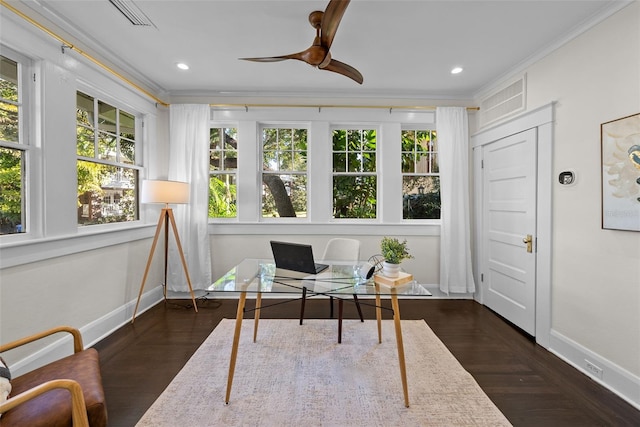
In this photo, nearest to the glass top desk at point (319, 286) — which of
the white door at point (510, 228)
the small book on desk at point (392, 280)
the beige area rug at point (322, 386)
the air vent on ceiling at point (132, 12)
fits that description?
the small book on desk at point (392, 280)

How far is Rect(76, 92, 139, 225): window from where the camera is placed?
2.57 m

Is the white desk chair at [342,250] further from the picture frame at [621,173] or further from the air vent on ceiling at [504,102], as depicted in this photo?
the air vent on ceiling at [504,102]

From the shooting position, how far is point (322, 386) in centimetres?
191

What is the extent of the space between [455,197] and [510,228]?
73 cm

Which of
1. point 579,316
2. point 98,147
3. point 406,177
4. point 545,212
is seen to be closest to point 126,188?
point 98,147

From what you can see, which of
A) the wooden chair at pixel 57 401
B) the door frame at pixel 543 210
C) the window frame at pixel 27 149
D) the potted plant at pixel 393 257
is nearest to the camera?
the wooden chair at pixel 57 401

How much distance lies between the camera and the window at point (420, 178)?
3.84 metres

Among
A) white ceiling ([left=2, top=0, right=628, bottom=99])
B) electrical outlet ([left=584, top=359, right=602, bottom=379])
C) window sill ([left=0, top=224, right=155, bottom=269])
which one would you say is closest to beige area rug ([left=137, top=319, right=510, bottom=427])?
electrical outlet ([left=584, top=359, right=602, bottom=379])

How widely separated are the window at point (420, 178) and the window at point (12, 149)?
3.76 metres

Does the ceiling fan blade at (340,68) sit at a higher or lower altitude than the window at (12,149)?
higher

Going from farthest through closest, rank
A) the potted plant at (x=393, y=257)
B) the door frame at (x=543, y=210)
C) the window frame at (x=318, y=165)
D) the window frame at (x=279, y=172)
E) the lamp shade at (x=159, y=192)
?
the window frame at (x=279, y=172) < the window frame at (x=318, y=165) < the lamp shade at (x=159, y=192) < the door frame at (x=543, y=210) < the potted plant at (x=393, y=257)

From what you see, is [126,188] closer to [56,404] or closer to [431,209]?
[56,404]

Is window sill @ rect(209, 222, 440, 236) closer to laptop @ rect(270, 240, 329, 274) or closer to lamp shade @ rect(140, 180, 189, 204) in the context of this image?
lamp shade @ rect(140, 180, 189, 204)

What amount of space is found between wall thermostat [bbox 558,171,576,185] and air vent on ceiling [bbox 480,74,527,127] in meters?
0.85
